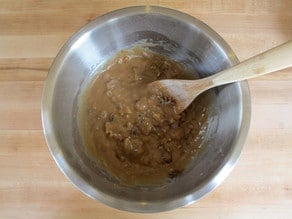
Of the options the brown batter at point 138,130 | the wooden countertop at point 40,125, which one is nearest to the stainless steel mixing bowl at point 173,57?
the brown batter at point 138,130

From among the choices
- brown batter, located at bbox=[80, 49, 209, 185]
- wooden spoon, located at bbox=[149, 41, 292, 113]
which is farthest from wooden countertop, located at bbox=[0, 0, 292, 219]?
wooden spoon, located at bbox=[149, 41, 292, 113]

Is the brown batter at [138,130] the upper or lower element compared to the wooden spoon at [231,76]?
lower

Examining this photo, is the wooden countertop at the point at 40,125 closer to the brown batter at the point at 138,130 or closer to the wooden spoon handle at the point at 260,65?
the brown batter at the point at 138,130

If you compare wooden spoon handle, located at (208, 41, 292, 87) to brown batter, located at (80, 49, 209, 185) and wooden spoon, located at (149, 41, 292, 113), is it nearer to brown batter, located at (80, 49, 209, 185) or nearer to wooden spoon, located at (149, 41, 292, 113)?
wooden spoon, located at (149, 41, 292, 113)

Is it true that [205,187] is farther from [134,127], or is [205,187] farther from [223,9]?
[223,9]

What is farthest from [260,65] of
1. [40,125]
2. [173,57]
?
[40,125]
